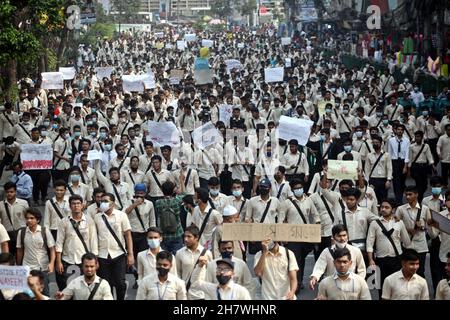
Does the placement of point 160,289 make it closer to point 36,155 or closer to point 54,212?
point 54,212

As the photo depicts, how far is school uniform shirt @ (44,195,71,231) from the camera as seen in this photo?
1134 cm

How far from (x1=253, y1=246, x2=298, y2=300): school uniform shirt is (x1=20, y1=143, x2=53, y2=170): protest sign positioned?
6700 mm

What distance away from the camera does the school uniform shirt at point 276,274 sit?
9125 millimetres

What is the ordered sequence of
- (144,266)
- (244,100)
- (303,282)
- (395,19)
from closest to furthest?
(144,266) < (303,282) < (244,100) < (395,19)

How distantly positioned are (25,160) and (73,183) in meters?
2.88

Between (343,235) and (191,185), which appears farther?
(191,185)

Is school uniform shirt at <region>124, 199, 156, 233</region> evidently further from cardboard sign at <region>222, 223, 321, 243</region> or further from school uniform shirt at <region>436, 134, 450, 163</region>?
school uniform shirt at <region>436, 134, 450, 163</region>

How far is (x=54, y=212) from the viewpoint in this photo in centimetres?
1135

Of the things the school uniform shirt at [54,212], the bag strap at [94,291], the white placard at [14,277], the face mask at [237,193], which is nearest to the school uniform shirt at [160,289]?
the bag strap at [94,291]

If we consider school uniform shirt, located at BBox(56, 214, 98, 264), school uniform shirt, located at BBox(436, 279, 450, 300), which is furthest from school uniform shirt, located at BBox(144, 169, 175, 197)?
school uniform shirt, located at BBox(436, 279, 450, 300)

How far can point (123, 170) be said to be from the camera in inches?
531

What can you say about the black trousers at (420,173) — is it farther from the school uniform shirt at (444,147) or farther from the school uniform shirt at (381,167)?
the school uniform shirt at (381,167)

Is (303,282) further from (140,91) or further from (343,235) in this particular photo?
(140,91)

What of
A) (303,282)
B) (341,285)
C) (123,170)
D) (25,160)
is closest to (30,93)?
(25,160)
